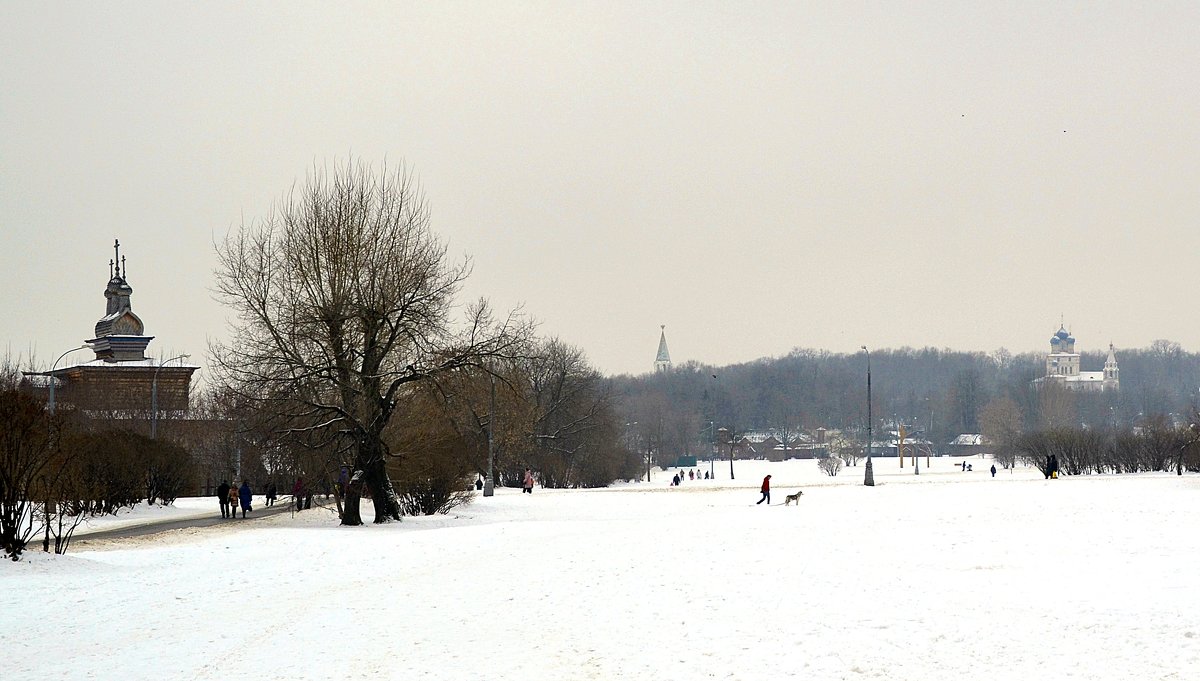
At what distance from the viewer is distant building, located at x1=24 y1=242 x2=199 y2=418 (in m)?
Result: 79.3

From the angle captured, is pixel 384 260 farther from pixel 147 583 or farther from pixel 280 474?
pixel 280 474

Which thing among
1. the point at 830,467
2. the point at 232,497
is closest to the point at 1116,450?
the point at 830,467

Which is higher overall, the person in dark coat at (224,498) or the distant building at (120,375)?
the distant building at (120,375)

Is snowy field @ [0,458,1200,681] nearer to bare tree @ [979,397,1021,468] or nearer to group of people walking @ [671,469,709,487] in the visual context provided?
group of people walking @ [671,469,709,487]

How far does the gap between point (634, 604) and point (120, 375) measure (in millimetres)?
76644

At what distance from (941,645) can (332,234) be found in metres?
26.4

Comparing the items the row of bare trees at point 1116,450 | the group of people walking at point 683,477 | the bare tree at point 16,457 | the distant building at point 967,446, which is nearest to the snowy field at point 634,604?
the bare tree at point 16,457

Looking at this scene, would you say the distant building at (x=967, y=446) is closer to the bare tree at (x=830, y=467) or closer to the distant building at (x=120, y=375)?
the bare tree at (x=830, y=467)

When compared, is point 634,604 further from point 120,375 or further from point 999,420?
point 999,420

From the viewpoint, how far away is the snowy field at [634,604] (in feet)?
45.2

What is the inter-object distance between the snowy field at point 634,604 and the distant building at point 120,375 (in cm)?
5244

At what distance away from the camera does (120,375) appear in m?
86.3

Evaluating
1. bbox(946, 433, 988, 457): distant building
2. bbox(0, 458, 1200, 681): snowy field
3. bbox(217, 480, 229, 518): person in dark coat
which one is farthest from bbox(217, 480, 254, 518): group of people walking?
bbox(946, 433, 988, 457): distant building

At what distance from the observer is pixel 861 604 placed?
17297 mm
